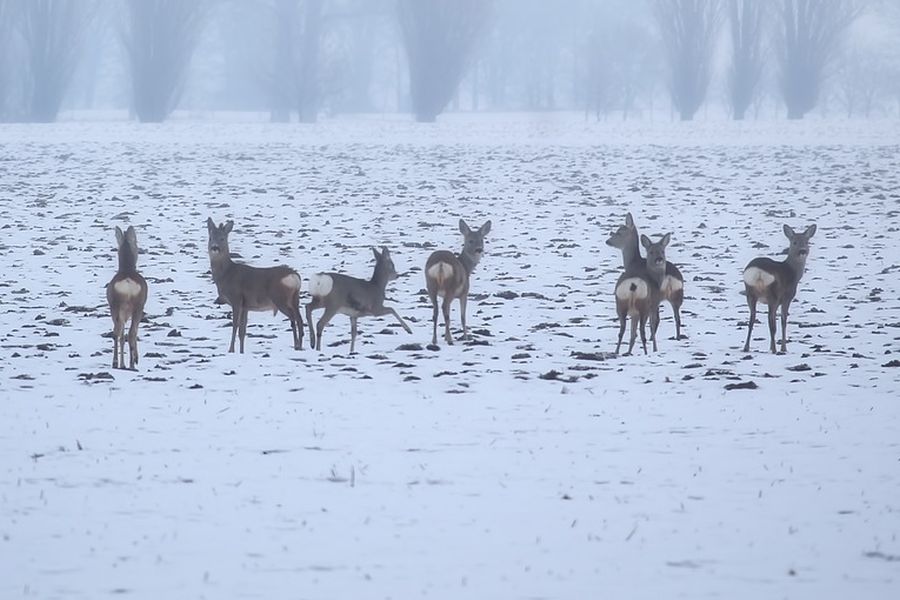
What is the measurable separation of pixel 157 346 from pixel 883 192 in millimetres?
17590

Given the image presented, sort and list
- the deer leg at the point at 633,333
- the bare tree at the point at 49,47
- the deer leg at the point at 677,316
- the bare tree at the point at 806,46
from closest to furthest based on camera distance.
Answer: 1. the deer leg at the point at 633,333
2. the deer leg at the point at 677,316
3. the bare tree at the point at 49,47
4. the bare tree at the point at 806,46

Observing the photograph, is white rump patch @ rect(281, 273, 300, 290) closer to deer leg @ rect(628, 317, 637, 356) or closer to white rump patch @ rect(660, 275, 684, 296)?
deer leg @ rect(628, 317, 637, 356)

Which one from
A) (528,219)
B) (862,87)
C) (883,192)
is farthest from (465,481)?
(862,87)

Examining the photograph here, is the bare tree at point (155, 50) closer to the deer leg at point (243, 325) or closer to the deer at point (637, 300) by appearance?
the deer leg at point (243, 325)

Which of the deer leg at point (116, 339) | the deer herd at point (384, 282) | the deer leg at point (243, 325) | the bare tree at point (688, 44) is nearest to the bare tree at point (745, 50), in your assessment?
the bare tree at point (688, 44)

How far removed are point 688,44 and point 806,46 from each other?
5.04 meters

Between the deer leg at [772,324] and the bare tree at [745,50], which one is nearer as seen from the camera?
the deer leg at [772,324]

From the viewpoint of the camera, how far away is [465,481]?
691cm

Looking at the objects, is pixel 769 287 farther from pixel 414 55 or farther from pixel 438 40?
pixel 414 55

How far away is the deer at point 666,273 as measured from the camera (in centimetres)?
1180

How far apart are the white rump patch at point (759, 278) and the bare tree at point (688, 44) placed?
156ft

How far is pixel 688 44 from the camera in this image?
5703cm

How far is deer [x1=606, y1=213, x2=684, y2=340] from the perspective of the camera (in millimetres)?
11797

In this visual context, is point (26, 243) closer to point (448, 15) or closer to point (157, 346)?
point (157, 346)
